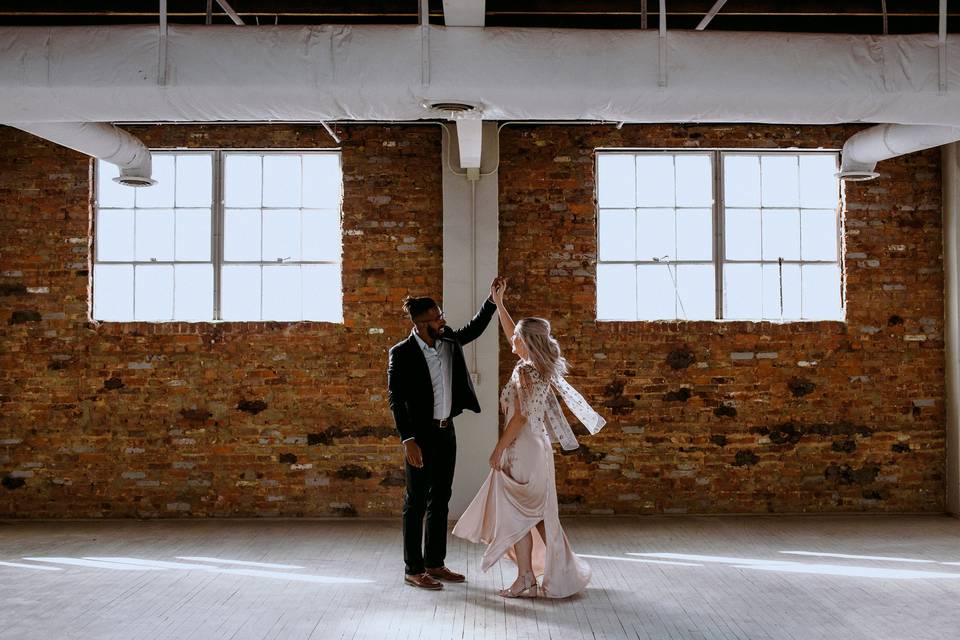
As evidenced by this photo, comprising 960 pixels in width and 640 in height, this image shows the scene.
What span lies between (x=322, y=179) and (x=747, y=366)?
3896 millimetres

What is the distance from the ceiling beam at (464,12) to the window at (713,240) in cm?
326

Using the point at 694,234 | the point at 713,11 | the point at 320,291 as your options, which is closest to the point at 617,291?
the point at 694,234

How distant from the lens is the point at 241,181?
24.6 feet

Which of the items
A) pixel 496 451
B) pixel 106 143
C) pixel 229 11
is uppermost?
pixel 229 11

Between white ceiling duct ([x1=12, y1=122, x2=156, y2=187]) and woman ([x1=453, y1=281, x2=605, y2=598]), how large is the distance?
311cm

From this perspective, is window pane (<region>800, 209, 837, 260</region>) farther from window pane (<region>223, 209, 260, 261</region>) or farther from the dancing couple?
window pane (<region>223, 209, 260, 261</region>)

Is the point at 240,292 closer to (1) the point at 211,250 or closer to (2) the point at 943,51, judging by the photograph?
(1) the point at 211,250

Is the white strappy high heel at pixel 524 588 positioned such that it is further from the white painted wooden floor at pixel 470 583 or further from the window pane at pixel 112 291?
the window pane at pixel 112 291

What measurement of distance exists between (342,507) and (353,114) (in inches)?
145

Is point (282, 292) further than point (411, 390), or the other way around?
point (282, 292)

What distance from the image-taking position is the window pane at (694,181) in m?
7.57

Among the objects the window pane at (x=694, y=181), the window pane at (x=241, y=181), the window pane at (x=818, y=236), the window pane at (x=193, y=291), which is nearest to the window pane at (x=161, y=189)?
the window pane at (x=241, y=181)

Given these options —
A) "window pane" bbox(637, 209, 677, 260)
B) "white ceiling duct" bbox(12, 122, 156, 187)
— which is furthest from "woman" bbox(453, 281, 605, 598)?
"white ceiling duct" bbox(12, 122, 156, 187)

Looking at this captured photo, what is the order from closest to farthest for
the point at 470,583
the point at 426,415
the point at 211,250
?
the point at 426,415, the point at 470,583, the point at 211,250
